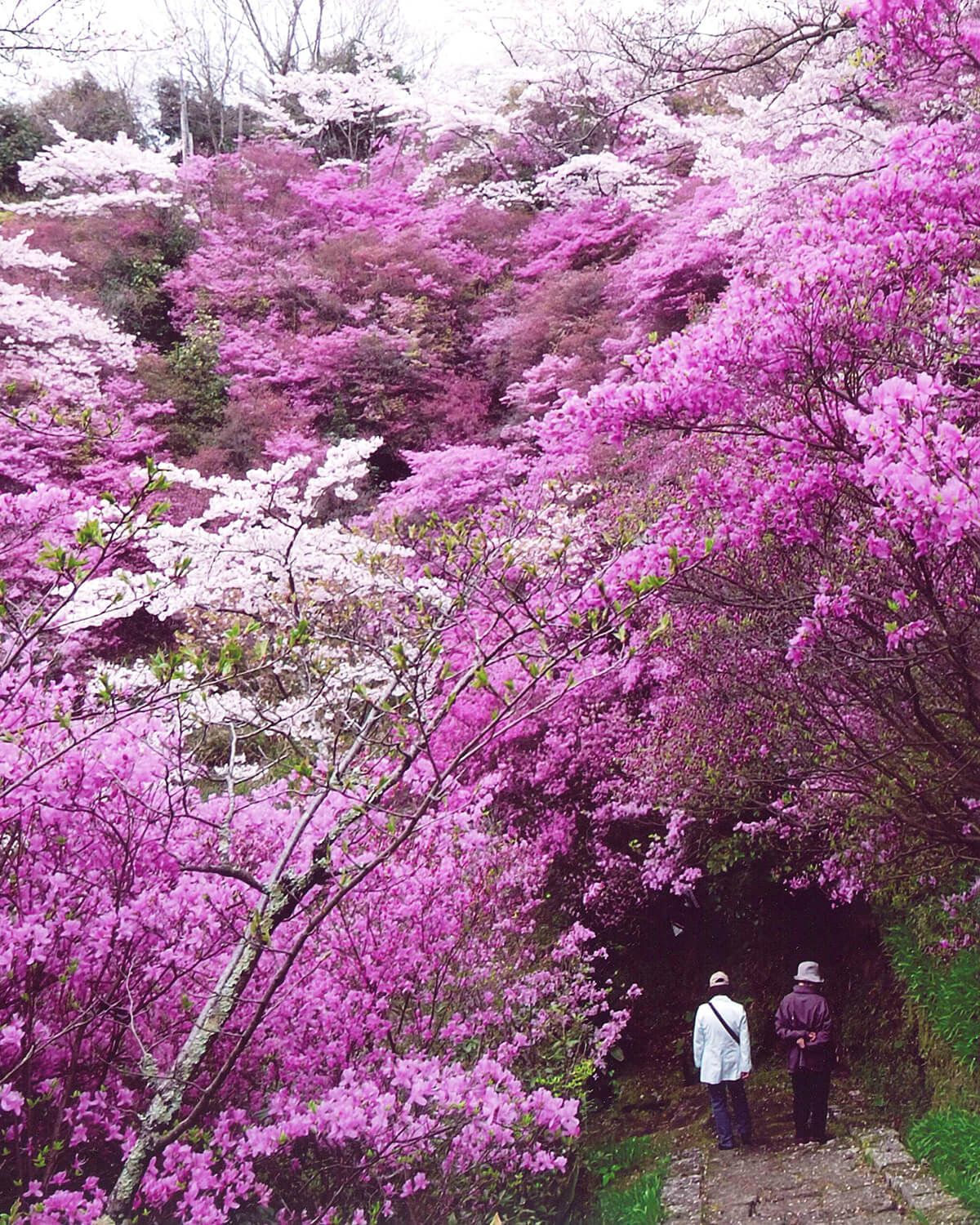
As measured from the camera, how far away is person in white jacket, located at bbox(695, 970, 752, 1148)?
5.05 meters

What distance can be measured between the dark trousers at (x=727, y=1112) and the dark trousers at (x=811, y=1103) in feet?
0.93

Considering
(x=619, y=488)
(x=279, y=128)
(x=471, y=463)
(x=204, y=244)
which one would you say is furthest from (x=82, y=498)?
(x=279, y=128)

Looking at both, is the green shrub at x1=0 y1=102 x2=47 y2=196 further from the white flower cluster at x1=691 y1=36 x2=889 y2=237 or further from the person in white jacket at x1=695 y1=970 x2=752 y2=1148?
the person in white jacket at x1=695 y1=970 x2=752 y2=1148

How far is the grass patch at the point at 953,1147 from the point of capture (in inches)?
144

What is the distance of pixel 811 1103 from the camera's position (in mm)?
5039

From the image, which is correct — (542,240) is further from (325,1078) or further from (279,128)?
(325,1078)

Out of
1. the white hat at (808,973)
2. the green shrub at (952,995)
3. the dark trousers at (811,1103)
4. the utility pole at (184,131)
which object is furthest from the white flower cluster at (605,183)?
the dark trousers at (811,1103)

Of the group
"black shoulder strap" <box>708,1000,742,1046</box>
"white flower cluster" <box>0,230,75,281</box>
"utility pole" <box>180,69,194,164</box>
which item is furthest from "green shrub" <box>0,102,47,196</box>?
"black shoulder strap" <box>708,1000,742,1046</box>

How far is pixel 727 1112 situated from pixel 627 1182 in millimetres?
763

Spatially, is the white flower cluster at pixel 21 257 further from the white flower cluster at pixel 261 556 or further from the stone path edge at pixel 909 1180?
the stone path edge at pixel 909 1180

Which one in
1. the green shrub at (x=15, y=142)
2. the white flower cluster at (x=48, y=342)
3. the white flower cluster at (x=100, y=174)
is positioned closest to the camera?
the white flower cluster at (x=48, y=342)

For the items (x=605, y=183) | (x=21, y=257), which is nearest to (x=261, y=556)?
(x=21, y=257)

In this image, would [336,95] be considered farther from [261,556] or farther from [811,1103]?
[811,1103]

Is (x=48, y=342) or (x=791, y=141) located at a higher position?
(x=48, y=342)
